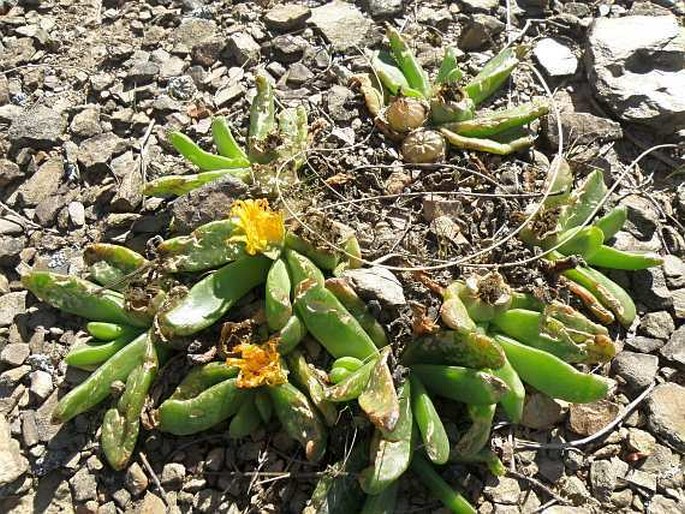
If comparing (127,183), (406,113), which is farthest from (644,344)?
(127,183)

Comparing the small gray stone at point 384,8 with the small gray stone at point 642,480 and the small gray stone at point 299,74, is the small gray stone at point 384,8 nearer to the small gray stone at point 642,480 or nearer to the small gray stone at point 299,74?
the small gray stone at point 299,74

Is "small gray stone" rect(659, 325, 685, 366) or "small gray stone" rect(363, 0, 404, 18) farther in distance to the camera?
"small gray stone" rect(363, 0, 404, 18)

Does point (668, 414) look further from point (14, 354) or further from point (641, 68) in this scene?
point (14, 354)

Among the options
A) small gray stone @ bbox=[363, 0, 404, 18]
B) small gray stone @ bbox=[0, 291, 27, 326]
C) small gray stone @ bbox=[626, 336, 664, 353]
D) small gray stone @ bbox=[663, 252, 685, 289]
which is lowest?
small gray stone @ bbox=[626, 336, 664, 353]

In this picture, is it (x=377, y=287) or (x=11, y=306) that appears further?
(x=11, y=306)

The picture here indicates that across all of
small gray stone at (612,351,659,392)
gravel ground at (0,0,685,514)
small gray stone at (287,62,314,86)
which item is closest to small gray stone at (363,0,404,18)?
gravel ground at (0,0,685,514)

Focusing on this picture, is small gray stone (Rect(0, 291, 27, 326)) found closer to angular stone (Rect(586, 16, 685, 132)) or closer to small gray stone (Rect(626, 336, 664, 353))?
small gray stone (Rect(626, 336, 664, 353))

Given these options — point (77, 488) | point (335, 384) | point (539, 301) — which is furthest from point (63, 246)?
point (539, 301)
